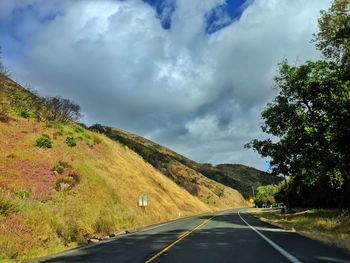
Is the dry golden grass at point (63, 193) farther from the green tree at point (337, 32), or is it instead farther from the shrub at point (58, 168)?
the green tree at point (337, 32)

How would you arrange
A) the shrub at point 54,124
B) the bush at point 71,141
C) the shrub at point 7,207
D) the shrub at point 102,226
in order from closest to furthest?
1. the shrub at point 7,207
2. the shrub at point 102,226
3. the bush at point 71,141
4. the shrub at point 54,124

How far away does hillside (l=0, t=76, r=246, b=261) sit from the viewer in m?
21.8

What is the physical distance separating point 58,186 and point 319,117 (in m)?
21.5

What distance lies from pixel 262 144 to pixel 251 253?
3089cm

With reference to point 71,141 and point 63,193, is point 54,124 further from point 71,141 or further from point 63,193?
point 63,193

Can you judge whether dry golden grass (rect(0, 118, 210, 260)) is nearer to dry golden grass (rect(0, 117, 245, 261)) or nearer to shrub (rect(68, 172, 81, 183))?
dry golden grass (rect(0, 117, 245, 261))

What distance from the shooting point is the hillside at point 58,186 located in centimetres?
2183

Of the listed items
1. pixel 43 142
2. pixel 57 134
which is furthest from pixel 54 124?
pixel 43 142

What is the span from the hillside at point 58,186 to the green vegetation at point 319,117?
15.0 m

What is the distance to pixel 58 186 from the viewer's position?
37.6 metres

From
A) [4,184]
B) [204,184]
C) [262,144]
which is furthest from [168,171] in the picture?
[4,184]

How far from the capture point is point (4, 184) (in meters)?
A: 31.8

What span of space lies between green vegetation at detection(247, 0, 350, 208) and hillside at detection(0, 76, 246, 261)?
15018mm

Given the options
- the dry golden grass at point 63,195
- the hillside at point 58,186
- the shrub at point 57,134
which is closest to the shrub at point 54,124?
the hillside at point 58,186
